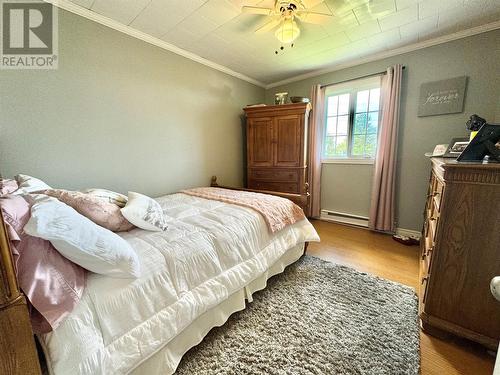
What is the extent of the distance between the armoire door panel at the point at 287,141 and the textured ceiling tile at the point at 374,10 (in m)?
1.27

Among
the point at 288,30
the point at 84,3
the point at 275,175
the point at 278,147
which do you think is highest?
the point at 84,3

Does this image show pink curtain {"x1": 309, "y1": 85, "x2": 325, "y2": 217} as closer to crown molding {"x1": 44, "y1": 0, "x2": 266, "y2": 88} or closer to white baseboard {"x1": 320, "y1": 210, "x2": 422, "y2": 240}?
white baseboard {"x1": 320, "y1": 210, "x2": 422, "y2": 240}

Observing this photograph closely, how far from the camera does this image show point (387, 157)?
279 centimetres

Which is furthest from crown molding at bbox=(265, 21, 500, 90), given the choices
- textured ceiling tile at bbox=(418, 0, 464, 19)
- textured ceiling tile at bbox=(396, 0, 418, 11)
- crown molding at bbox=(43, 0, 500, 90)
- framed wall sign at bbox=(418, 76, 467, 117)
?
textured ceiling tile at bbox=(396, 0, 418, 11)

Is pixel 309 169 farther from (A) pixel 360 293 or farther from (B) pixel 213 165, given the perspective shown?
(A) pixel 360 293

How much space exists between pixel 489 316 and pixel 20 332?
2082 millimetres

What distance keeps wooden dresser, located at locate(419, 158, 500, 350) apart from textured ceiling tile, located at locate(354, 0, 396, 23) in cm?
162

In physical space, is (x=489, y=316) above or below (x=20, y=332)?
below

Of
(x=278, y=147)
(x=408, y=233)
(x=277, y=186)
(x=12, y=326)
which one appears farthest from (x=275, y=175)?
(x=12, y=326)

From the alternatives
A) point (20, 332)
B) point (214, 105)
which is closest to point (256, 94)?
point (214, 105)

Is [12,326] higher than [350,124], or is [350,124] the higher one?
[350,124]

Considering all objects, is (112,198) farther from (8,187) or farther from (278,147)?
(278,147)

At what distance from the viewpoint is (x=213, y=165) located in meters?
3.25

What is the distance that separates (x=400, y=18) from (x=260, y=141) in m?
2.10
